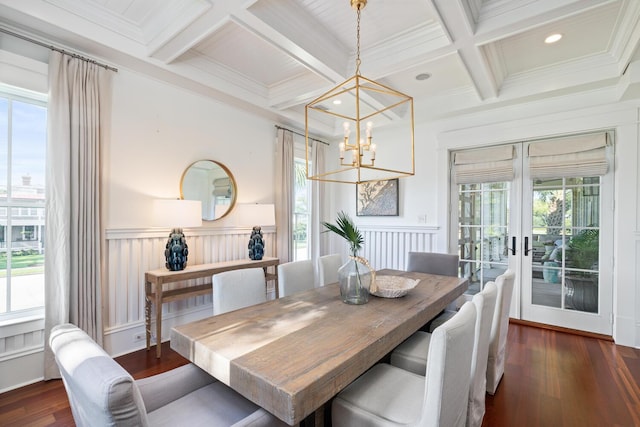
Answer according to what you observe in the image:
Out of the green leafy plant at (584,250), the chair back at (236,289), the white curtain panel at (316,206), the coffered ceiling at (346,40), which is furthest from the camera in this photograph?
the white curtain panel at (316,206)

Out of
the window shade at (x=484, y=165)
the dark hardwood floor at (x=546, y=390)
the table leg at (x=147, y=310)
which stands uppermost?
the window shade at (x=484, y=165)

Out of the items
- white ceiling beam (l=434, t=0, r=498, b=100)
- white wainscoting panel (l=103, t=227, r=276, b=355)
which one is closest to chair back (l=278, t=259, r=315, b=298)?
white wainscoting panel (l=103, t=227, r=276, b=355)

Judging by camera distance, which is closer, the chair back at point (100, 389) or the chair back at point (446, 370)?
the chair back at point (100, 389)

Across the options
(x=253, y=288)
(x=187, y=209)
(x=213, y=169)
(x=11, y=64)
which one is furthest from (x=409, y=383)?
(x=11, y=64)

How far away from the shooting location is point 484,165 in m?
3.88

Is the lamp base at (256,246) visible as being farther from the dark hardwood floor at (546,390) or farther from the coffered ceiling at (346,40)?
the coffered ceiling at (346,40)

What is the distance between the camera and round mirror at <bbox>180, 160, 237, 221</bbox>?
3.31 metres

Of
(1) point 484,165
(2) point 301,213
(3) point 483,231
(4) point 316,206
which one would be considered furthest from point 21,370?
(1) point 484,165

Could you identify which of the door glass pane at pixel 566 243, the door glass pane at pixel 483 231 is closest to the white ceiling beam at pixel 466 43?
the door glass pane at pixel 483 231

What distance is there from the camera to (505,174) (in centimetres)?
373

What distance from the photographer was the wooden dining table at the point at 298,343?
3.52 feet

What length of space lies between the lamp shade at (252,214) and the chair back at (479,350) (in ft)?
8.48

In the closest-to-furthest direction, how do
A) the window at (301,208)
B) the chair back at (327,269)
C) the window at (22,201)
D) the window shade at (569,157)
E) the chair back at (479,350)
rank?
the chair back at (479,350), the window at (22,201), the chair back at (327,269), the window shade at (569,157), the window at (301,208)

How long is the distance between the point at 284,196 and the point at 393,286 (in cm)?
230
